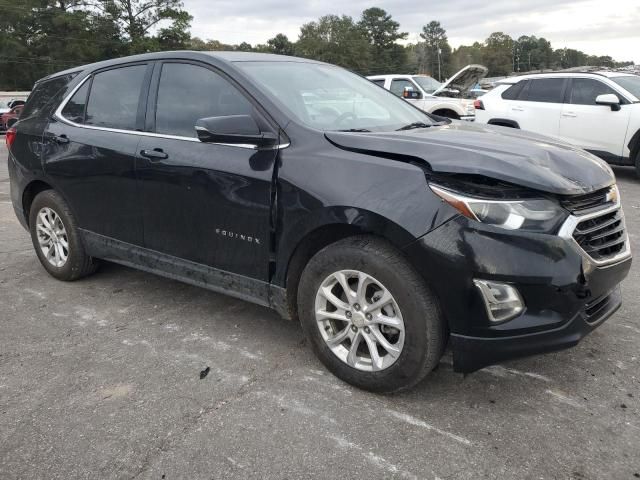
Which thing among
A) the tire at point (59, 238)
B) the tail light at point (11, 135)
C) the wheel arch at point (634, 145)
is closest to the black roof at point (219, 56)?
the tire at point (59, 238)

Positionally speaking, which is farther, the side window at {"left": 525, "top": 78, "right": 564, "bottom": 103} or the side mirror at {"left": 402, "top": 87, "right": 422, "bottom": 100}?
the side mirror at {"left": 402, "top": 87, "right": 422, "bottom": 100}

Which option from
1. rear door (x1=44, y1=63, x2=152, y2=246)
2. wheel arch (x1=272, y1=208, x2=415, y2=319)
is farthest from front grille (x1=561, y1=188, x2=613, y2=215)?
rear door (x1=44, y1=63, x2=152, y2=246)

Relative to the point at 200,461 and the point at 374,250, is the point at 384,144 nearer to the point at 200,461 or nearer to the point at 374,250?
the point at 374,250

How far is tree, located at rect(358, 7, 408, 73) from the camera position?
111 m

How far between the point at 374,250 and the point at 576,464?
125 cm

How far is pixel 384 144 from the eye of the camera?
2.77 m

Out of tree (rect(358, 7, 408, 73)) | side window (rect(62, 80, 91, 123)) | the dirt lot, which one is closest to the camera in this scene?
the dirt lot

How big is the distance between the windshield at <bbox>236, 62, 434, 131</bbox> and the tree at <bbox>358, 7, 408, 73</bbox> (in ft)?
366

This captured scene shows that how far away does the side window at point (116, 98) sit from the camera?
3.85 metres

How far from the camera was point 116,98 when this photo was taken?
401 cm

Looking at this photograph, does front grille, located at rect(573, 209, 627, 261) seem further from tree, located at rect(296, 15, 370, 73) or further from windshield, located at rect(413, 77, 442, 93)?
tree, located at rect(296, 15, 370, 73)

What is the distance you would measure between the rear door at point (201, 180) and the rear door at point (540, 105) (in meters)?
7.50

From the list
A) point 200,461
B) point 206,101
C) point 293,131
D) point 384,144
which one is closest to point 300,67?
point 206,101

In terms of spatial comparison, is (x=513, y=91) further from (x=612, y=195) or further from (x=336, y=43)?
(x=336, y=43)
